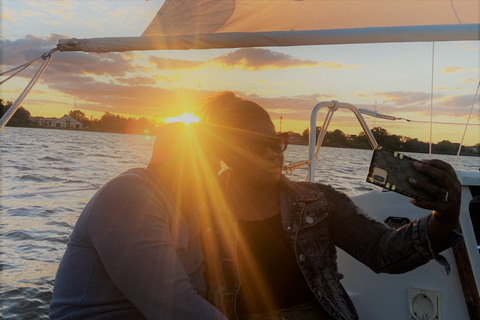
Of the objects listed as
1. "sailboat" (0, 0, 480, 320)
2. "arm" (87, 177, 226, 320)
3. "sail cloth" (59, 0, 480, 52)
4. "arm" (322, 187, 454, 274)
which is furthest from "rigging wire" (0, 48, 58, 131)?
"arm" (322, 187, 454, 274)

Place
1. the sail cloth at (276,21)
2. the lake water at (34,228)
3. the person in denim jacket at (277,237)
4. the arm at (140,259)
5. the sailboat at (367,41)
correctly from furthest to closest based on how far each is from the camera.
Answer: the lake water at (34,228) < the sail cloth at (276,21) < the sailboat at (367,41) < the person in denim jacket at (277,237) < the arm at (140,259)

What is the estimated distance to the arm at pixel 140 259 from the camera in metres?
1.43

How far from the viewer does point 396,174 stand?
5.42 ft

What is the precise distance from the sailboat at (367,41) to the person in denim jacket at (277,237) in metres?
0.65

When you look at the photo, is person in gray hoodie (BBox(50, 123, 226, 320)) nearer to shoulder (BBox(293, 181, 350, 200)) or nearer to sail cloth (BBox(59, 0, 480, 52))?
shoulder (BBox(293, 181, 350, 200))

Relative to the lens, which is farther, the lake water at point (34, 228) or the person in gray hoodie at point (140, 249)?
the lake water at point (34, 228)

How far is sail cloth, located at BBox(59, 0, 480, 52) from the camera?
119 inches

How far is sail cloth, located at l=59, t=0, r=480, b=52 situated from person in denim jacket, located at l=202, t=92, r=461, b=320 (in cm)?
103

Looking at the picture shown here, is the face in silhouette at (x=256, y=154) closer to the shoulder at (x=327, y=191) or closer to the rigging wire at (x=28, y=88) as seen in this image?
the shoulder at (x=327, y=191)

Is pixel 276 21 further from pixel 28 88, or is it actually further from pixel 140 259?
pixel 140 259

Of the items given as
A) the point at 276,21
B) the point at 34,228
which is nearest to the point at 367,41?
the point at 276,21

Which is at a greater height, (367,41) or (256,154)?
(367,41)

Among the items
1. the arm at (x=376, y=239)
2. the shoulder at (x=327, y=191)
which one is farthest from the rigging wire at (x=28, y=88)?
Answer: the arm at (x=376, y=239)

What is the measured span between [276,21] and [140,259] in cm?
278
